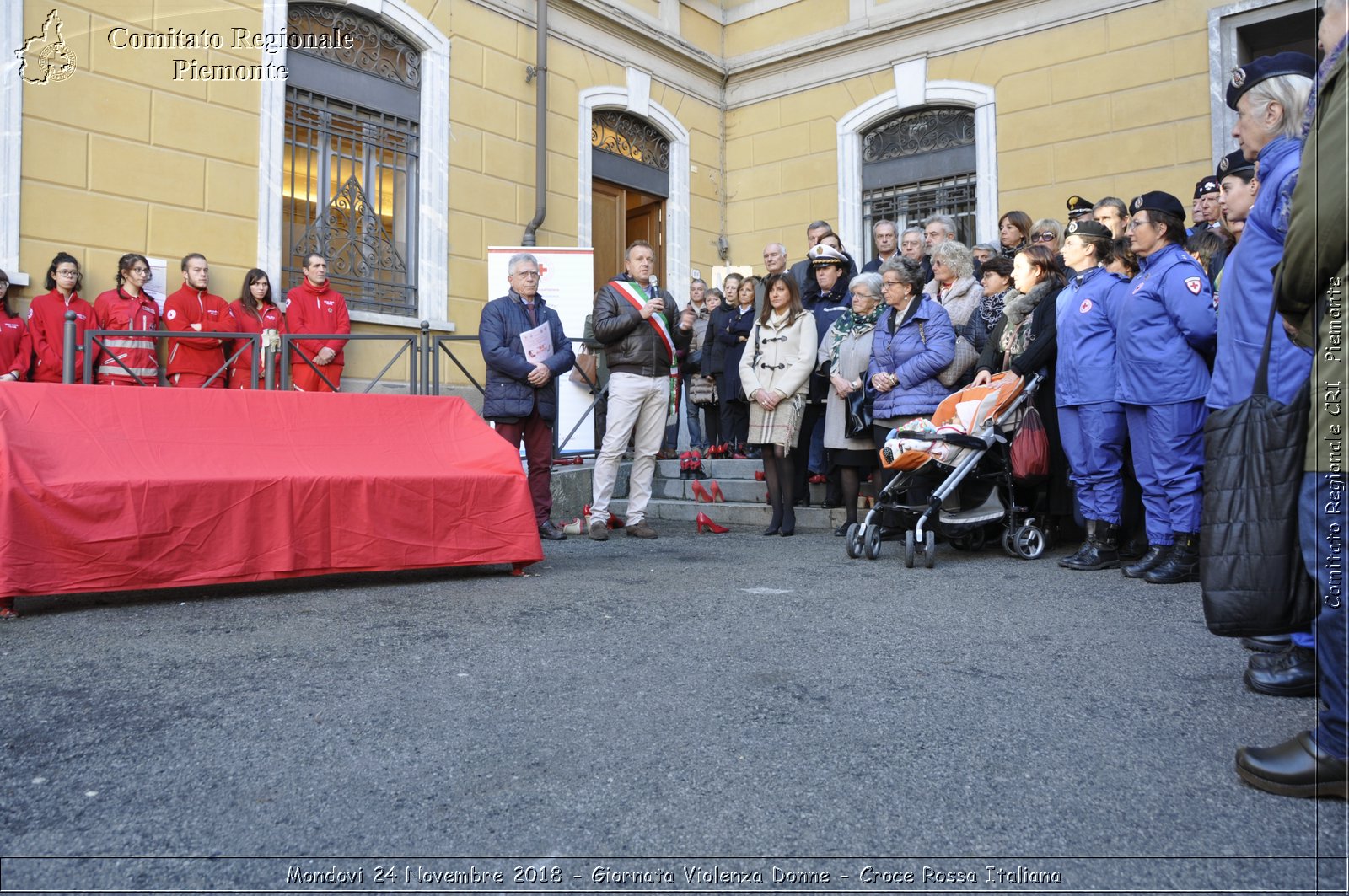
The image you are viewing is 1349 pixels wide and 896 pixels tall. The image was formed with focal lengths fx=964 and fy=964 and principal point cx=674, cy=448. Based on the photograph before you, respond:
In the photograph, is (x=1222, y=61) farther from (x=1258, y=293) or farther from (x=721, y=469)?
(x=1258, y=293)

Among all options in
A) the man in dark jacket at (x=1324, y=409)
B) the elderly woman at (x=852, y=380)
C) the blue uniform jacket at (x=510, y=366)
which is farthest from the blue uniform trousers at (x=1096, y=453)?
the blue uniform jacket at (x=510, y=366)

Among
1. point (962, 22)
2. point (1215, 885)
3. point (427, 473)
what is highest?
point (962, 22)

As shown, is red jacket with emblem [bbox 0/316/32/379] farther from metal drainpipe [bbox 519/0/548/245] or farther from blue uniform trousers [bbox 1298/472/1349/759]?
blue uniform trousers [bbox 1298/472/1349/759]

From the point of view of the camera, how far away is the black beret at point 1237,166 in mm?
3832

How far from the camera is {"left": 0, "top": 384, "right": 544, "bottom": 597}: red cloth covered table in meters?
3.81

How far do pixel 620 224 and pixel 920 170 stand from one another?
3.80 m

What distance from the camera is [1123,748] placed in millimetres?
2277

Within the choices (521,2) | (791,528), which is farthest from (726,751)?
(521,2)

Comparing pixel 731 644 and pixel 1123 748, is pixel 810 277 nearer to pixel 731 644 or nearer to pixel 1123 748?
pixel 731 644

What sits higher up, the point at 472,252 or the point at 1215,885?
the point at 472,252

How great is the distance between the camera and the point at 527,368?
6359 mm

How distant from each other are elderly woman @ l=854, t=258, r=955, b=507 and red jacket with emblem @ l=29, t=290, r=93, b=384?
19.3 feet

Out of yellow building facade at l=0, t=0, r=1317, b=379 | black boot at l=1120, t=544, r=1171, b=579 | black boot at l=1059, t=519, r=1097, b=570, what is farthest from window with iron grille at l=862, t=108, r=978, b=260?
black boot at l=1120, t=544, r=1171, b=579

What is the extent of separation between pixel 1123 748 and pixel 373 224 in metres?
9.07
